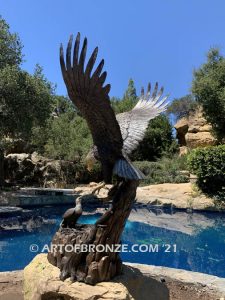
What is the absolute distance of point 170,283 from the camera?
5043 millimetres

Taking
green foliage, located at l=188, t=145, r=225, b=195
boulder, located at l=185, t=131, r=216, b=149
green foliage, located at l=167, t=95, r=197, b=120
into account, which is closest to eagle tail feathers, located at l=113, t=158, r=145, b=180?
green foliage, located at l=188, t=145, r=225, b=195

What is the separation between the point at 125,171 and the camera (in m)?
3.56

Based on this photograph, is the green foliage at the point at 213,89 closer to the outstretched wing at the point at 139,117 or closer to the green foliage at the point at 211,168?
the green foliage at the point at 211,168

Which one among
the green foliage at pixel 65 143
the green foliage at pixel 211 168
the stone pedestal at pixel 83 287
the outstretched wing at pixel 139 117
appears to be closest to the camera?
the stone pedestal at pixel 83 287

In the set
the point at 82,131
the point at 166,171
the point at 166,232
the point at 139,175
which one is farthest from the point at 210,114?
the point at 139,175

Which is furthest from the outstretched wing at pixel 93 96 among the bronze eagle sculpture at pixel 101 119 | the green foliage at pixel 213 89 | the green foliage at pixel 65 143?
the green foliage at pixel 65 143

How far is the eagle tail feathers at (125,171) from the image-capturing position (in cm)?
351

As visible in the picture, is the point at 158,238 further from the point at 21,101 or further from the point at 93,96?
the point at 93,96

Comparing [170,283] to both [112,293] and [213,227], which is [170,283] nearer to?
[112,293]

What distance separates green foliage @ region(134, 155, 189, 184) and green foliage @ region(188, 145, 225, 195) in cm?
281

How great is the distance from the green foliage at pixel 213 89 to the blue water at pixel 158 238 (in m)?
6.26

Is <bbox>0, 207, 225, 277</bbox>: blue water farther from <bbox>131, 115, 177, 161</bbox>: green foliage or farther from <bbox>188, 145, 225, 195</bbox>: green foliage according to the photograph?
<bbox>131, 115, 177, 161</bbox>: green foliage

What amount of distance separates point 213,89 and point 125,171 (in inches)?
545

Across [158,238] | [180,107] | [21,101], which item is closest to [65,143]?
[21,101]
